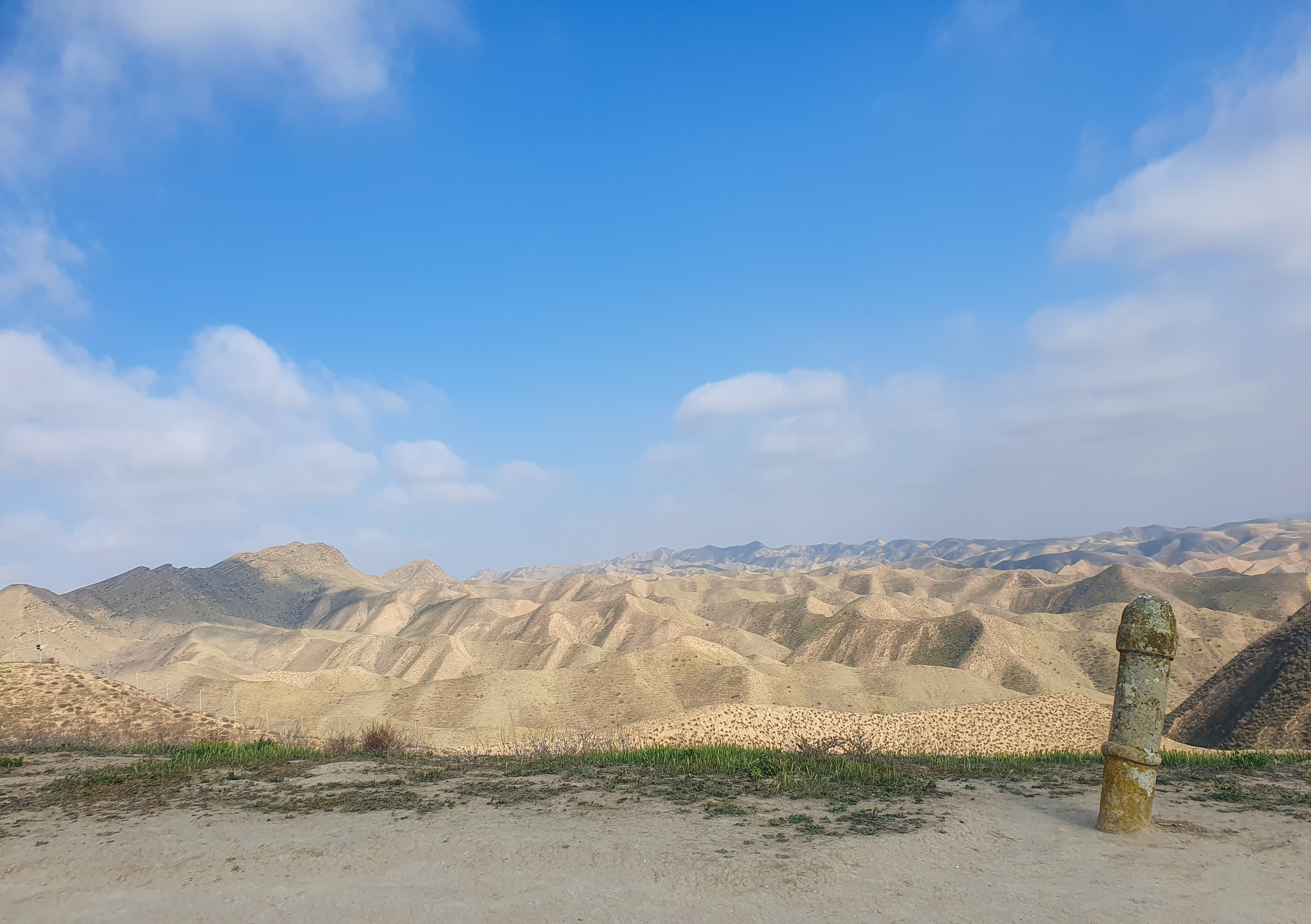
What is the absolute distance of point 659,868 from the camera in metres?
7.93

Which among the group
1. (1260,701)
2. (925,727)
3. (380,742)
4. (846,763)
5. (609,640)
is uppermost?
(846,763)

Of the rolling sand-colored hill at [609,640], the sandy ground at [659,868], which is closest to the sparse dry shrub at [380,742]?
the sandy ground at [659,868]

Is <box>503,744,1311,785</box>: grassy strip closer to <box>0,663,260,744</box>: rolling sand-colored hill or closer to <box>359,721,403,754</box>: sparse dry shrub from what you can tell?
<box>359,721,403,754</box>: sparse dry shrub

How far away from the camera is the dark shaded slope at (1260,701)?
2970 cm

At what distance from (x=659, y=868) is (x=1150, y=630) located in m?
6.49

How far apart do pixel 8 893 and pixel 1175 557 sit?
24381cm

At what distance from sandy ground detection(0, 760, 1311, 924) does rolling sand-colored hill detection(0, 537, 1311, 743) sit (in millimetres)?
24713

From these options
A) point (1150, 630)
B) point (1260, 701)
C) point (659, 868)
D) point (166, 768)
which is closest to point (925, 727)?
point (1260, 701)

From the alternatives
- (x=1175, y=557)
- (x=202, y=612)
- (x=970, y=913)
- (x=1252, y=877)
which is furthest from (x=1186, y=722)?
(x=1175, y=557)

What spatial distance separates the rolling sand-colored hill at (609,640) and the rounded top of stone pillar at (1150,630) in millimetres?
26456

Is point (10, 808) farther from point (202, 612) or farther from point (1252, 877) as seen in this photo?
point (202, 612)

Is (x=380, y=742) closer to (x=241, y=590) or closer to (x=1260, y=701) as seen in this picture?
(x=1260, y=701)

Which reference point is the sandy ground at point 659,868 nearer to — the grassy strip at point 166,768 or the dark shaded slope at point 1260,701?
the grassy strip at point 166,768

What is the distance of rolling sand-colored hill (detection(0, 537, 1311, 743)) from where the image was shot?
1914 inches
